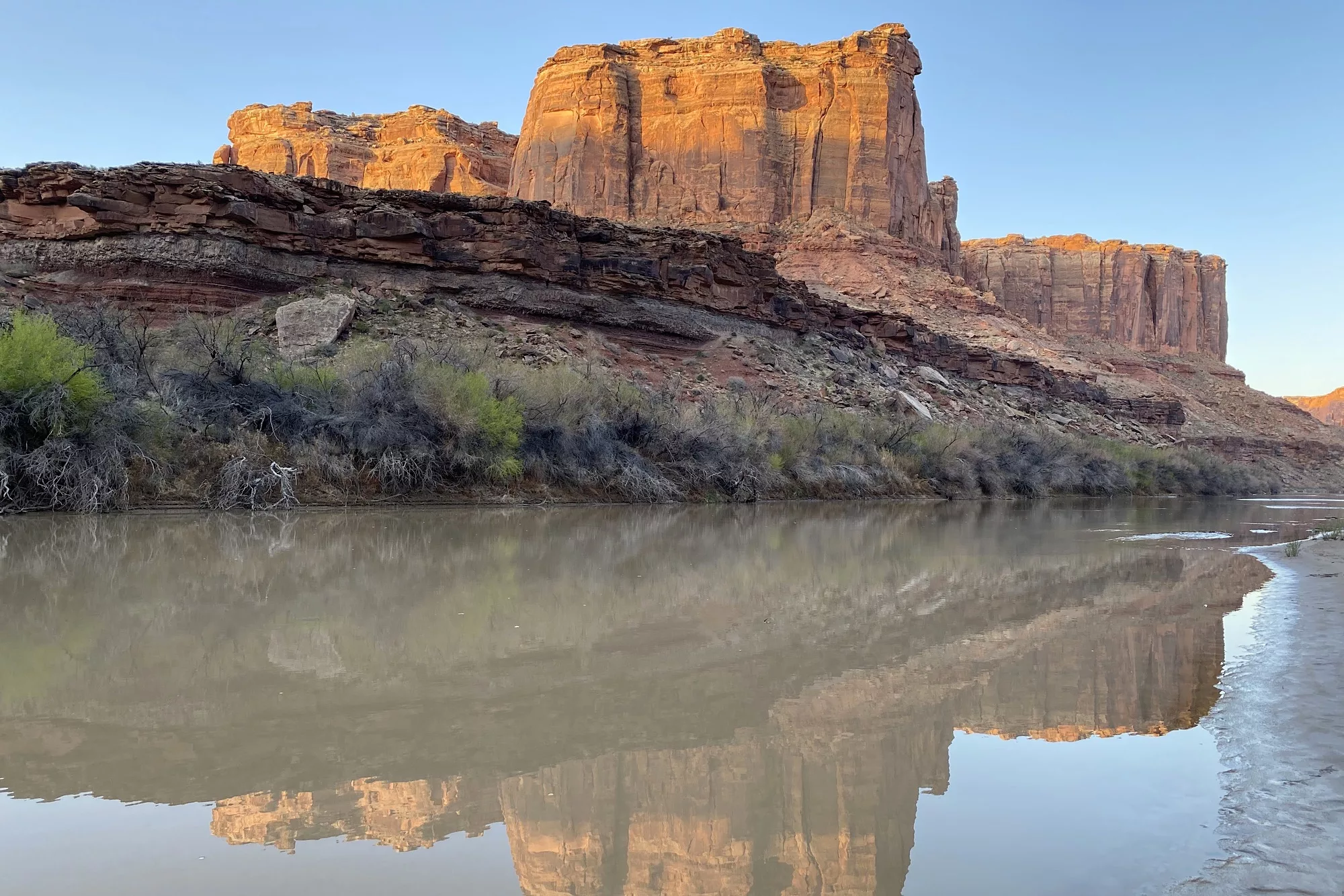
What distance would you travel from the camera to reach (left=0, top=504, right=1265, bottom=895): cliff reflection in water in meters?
3.52

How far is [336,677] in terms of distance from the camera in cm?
540

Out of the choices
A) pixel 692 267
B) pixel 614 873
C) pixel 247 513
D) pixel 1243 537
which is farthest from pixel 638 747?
pixel 692 267

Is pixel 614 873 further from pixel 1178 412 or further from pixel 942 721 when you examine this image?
→ pixel 1178 412

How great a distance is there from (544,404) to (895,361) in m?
24.5

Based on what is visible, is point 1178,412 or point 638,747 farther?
point 1178,412

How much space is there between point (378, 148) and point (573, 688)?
306ft

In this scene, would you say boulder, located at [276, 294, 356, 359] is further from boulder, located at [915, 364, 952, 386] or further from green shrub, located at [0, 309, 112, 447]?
boulder, located at [915, 364, 952, 386]

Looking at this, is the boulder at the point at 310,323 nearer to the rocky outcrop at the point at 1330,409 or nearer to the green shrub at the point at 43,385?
the green shrub at the point at 43,385

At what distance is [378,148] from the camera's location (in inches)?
3511

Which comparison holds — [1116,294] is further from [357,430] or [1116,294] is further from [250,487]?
[250,487]

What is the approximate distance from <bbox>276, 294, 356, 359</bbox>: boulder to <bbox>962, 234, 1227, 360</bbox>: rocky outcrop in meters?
88.6

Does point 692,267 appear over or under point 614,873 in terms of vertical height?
over

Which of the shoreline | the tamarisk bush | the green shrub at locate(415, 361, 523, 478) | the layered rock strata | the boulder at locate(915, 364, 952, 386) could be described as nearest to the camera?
the tamarisk bush

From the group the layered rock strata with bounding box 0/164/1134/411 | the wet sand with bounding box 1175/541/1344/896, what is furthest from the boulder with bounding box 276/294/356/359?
the wet sand with bounding box 1175/541/1344/896
